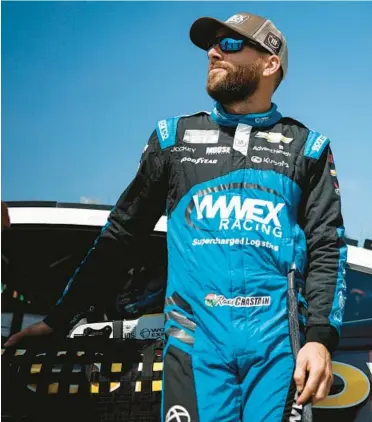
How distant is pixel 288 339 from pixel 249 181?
1.76ft

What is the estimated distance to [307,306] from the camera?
1891mm

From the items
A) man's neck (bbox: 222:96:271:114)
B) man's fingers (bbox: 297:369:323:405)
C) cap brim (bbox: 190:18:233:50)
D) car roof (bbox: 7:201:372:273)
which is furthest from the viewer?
car roof (bbox: 7:201:372:273)

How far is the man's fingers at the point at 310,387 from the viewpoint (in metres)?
1.67

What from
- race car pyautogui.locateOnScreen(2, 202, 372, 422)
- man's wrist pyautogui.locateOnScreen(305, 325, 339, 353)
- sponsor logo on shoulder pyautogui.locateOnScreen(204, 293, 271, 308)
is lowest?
race car pyautogui.locateOnScreen(2, 202, 372, 422)

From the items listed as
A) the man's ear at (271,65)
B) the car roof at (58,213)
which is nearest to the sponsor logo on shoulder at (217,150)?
the man's ear at (271,65)

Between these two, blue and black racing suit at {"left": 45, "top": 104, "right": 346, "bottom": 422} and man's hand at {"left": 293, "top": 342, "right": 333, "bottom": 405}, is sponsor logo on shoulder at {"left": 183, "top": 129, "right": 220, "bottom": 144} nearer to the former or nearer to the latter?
blue and black racing suit at {"left": 45, "top": 104, "right": 346, "bottom": 422}

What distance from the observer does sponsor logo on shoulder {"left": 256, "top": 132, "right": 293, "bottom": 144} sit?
2.05 meters

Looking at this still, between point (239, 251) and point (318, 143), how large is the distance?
507 mm

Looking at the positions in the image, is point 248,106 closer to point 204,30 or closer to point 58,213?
point 204,30

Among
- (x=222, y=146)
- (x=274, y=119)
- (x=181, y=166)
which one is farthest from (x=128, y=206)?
(x=274, y=119)

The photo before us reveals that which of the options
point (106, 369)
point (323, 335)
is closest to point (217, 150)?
point (323, 335)

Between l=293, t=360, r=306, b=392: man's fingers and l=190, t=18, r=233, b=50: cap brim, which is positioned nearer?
l=293, t=360, r=306, b=392: man's fingers

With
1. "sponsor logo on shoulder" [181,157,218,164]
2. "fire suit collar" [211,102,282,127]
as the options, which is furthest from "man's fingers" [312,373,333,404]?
"fire suit collar" [211,102,282,127]

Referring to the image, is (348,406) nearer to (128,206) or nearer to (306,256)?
(306,256)
